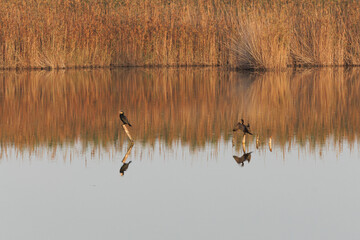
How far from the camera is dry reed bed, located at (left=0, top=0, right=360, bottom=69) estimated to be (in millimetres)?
21812

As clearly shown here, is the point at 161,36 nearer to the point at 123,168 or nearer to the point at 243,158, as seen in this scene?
the point at 243,158

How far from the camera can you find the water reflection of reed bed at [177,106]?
9.10m

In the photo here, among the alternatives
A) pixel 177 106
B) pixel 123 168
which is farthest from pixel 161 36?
pixel 123 168

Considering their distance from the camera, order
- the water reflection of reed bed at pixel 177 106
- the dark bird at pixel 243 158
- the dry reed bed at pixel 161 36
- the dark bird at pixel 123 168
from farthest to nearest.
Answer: the dry reed bed at pixel 161 36 < the water reflection of reed bed at pixel 177 106 < the dark bird at pixel 243 158 < the dark bird at pixel 123 168

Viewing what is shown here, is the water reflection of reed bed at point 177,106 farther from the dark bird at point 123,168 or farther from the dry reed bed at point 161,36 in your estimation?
the dry reed bed at point 161,36

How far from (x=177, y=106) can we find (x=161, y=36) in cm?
1092

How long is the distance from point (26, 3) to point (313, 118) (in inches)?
607

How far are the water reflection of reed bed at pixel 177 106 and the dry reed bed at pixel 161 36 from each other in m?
2.30

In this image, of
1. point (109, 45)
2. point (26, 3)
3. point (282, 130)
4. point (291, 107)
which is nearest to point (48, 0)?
Result: point (26, 3)

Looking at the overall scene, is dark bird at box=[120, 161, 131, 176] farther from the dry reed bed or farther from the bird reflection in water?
the dry reed bed

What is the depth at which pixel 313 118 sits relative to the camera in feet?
34.7

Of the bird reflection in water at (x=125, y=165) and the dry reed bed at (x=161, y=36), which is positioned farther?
the dry reed bed at (x=161, y=36)

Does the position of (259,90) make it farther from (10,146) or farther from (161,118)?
(10,146)

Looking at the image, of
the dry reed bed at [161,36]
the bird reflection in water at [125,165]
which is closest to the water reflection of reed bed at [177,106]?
the bird reflection in water at [125,165]
